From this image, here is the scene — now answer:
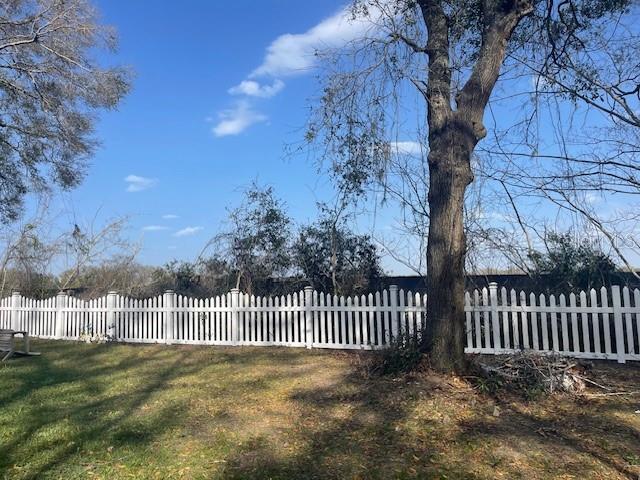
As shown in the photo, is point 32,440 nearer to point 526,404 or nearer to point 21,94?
point 526,404

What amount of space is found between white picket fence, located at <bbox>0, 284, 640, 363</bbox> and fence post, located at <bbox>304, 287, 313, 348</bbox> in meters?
0.02

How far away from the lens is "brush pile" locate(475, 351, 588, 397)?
619 cm

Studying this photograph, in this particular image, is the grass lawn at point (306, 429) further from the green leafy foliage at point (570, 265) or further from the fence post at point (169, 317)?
the fence post at point (169, 317)

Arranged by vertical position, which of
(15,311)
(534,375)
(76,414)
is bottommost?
(76,414)

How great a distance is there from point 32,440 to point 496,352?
7.26 metres

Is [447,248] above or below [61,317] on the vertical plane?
above

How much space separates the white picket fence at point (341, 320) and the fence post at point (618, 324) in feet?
0.05

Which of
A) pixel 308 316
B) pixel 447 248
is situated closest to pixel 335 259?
pixel 308 316

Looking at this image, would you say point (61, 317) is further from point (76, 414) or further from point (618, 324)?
point (618, 324)

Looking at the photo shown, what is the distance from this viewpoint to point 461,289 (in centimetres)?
696

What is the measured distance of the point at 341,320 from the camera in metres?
10.7

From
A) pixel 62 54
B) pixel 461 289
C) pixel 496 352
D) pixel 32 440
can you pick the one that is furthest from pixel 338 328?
pixel 62 54

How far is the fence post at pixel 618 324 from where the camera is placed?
8297 millimetres

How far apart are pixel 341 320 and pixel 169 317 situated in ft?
14.8
